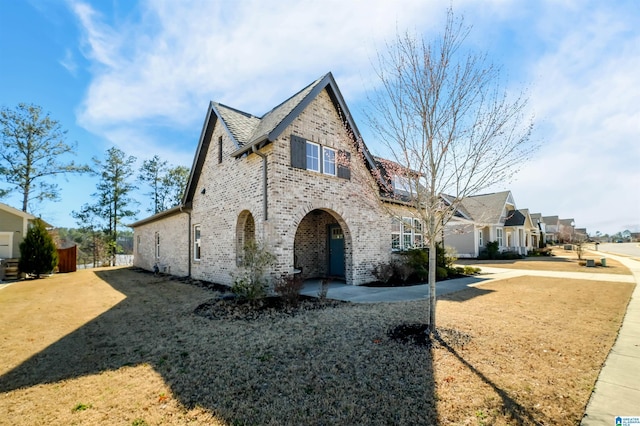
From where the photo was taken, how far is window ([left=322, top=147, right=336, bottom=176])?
1146 cm

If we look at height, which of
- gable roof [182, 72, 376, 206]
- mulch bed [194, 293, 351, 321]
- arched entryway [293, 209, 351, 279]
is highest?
gable roof [182, 72, 376, 206]

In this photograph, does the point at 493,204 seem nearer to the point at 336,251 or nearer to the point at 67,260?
the point at 336,251

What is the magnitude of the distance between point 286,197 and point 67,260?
20.4 metres

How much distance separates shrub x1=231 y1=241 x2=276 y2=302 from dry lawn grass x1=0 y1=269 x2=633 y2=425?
4.29 ft

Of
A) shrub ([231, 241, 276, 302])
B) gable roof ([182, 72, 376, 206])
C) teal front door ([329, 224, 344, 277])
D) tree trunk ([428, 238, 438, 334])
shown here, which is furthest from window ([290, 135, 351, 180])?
tree trunk ([428, 238, 438, 334])

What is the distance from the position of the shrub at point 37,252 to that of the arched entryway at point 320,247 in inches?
604

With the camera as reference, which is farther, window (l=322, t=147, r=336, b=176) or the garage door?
the garage door

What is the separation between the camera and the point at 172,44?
8.84 m

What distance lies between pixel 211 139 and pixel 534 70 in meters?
12.1

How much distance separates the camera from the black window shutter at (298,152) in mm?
10289

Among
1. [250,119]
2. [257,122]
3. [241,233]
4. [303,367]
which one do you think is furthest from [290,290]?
[250,119]

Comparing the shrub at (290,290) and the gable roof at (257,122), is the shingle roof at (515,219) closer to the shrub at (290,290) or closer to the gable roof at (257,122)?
the gable roof at (257,122)

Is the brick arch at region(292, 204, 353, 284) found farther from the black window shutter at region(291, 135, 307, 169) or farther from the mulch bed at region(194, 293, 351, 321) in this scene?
the mulch bed at region(194, 293, 351, 321)

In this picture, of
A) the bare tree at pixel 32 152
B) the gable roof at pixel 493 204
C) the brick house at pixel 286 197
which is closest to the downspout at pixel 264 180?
the brick house at pixel 286 197
